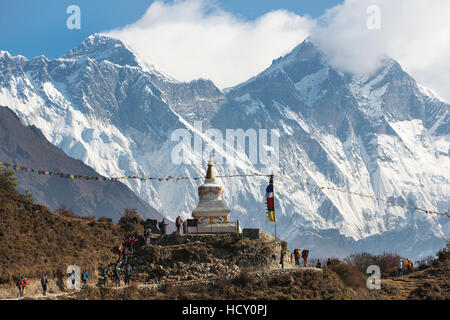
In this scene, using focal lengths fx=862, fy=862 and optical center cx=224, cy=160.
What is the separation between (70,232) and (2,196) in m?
8.70

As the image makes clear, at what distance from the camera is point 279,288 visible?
67062mm

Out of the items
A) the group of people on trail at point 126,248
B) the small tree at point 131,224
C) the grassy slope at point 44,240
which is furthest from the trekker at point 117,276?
the small tree at point 131,224

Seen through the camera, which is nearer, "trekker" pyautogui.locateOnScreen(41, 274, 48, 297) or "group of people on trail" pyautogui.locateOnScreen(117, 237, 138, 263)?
"trekker" pyautogui.locateOnScreen(41, 274, 48, 297)

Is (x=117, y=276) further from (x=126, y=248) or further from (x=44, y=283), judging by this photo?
(x=44, y=283)

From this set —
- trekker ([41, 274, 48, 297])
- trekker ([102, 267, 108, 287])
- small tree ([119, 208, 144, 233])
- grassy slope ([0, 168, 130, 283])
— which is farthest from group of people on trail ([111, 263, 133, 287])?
small tree ([119, 208, 144, 233])

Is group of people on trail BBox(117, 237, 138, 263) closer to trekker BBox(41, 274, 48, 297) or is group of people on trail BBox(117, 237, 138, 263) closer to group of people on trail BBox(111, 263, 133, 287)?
group of people on trail BBox(111, 263, 133, 287)

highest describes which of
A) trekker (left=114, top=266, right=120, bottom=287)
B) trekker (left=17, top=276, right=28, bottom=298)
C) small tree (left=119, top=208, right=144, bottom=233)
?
small tree (left=119, top=208, right=144, bottom=233)

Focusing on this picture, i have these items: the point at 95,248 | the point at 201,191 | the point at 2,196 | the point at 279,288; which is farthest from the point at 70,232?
the point at 279,288

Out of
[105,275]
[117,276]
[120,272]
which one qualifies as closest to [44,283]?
[117,276]

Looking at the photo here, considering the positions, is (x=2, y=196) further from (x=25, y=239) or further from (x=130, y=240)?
(x=130, y=240)

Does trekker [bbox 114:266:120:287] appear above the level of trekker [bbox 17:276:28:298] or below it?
above

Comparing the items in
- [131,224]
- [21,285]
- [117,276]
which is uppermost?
[131,224]

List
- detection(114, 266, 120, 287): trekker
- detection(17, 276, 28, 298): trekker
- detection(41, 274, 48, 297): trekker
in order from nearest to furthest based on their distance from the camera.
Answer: detection(17, 276, 28, 298): trekker, detection(41, 274, 48, 297): trekker, detection(114, 266, 120, 287): trekker
